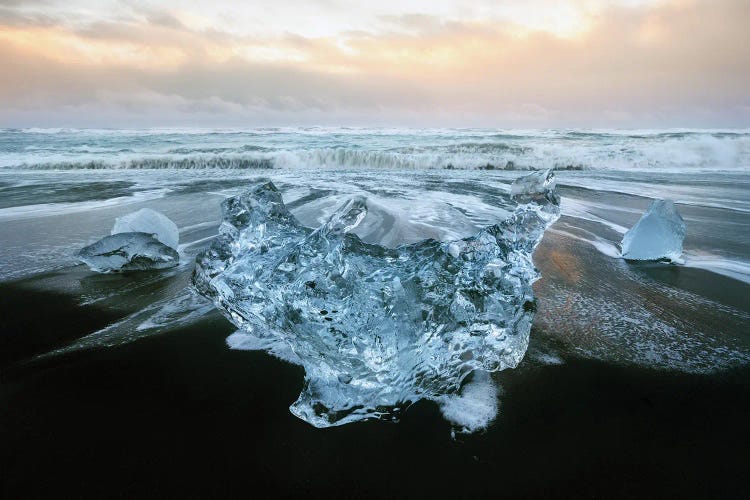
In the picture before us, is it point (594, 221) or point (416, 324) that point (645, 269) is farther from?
point (416, 324)

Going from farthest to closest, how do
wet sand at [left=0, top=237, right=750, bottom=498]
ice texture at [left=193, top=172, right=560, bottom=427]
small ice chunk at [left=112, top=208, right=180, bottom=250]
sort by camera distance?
small ice chunk at [left=112, top=208, right=180, bottom=250]
ice texture at [left=193, top=172, right=560, bottom=427]
wet sand at [left=0, top=237, right=750, bottom=498]

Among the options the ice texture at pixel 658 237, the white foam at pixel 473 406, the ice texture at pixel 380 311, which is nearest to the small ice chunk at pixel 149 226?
the ice texture at pixel 380 311

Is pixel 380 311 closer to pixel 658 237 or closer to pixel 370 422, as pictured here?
pixel 370 422

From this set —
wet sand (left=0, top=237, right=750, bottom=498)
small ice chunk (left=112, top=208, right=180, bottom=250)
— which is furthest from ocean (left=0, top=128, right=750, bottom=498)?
small ice chunk (left=112, top=208, right=180, bottom=250)

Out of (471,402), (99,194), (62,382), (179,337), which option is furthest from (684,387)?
(99,194)

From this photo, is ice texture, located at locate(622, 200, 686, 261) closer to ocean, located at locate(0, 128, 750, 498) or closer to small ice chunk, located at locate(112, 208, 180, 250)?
ocean, located at locate(0, 128, 750, 498)

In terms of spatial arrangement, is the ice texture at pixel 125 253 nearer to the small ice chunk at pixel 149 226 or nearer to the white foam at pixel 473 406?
the small ice chunk at pixel 149 226
